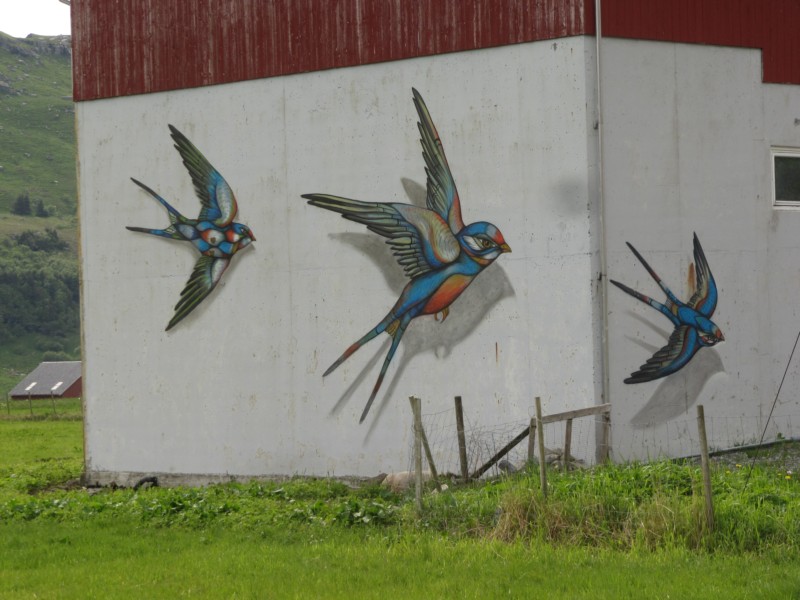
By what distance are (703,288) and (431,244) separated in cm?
397

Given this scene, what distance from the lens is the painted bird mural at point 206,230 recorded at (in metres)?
19.2

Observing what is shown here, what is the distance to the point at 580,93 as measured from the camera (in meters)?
16.5

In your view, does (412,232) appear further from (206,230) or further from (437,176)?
(206,230)

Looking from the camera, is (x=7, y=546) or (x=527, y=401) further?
(x=527, y=401)

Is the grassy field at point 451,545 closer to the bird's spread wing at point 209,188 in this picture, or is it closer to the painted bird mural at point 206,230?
the painted bird mural at point 206,230

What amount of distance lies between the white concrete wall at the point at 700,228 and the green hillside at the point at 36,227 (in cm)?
8725

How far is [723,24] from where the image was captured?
1758cm

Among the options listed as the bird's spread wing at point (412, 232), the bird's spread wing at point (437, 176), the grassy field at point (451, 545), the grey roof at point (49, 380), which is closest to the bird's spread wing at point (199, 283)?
the bird's spread wing at point (412, 232)

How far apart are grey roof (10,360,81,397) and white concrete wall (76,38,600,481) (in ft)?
153

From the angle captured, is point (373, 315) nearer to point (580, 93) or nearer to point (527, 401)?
point (527, 401)

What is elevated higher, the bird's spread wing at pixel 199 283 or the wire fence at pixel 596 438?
the bird's spread wing at pixel 199 283

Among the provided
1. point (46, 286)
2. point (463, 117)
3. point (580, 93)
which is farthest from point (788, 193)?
point (46, 286)

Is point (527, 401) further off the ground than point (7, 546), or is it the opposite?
point (527, 401)

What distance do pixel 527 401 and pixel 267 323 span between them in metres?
4.55
